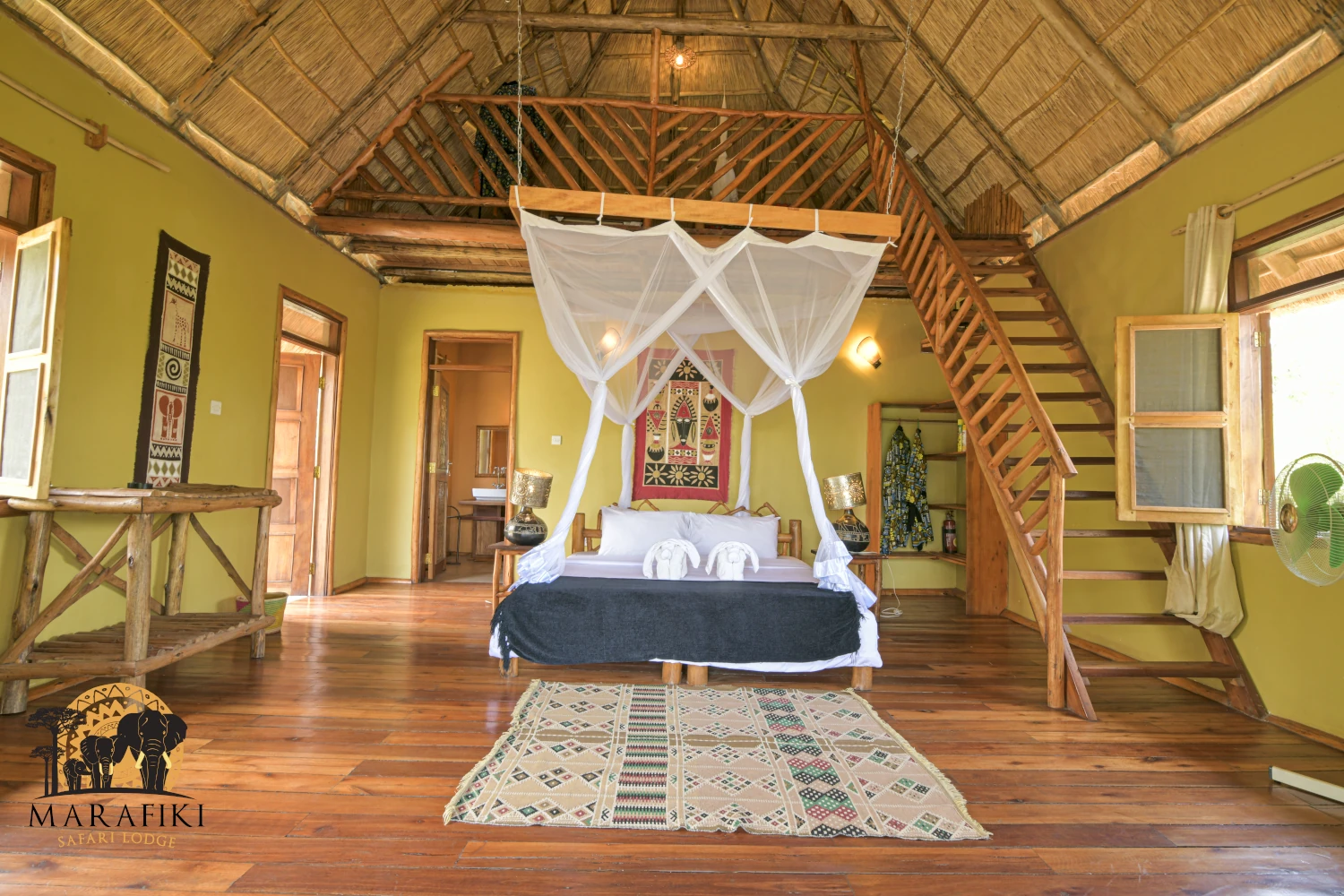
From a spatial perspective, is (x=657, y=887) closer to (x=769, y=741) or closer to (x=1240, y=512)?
(x=769, y=741)

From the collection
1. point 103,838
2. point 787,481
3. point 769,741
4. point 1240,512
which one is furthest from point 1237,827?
point 787,481

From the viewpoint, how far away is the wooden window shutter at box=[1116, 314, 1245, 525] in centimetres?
362

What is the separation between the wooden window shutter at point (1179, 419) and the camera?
11.9 feet

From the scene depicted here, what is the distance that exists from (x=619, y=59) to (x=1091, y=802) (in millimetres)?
6210

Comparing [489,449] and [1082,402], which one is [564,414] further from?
[1082,402]

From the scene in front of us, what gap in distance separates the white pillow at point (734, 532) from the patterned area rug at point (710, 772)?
1866 millimetres

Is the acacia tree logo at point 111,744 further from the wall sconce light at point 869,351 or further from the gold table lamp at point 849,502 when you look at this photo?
the wall sconce light at point 869,351

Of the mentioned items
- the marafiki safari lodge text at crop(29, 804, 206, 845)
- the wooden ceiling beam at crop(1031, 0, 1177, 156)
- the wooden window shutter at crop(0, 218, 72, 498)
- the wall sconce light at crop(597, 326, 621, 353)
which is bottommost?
the marafiki safari lodge text at crop(29, 804, 206, 845)

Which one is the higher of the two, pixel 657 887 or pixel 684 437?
pixel 684 437

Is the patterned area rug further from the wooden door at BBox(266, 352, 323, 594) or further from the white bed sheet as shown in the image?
the wooden door at BBox(266, 352, 323, 594)

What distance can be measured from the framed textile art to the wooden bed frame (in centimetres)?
21

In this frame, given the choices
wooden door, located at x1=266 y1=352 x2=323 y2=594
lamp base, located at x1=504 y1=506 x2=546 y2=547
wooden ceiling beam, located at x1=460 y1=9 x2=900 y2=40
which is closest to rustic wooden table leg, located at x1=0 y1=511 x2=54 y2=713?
lamp base, located at x1=504 y1=506 x2=546 y2=547

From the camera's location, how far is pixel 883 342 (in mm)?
7102

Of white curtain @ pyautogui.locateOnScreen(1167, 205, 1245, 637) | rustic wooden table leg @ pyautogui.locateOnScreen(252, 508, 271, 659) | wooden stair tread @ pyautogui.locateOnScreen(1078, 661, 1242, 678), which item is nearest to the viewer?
wooden stair tread @ pyautogui.locateOnScreen(1078, 661, 1242, 678)
